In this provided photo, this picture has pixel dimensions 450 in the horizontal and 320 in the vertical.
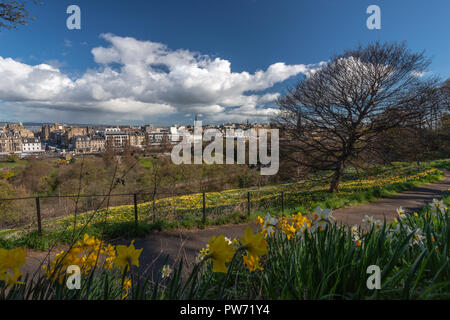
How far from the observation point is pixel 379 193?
9.95 metres

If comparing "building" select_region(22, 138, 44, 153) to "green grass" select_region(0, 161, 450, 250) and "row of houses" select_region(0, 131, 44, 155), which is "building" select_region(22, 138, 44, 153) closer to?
"row of houses" select_region(0, 131, 44, 155)

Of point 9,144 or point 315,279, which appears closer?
point 315,279

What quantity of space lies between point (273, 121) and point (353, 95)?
381 cm

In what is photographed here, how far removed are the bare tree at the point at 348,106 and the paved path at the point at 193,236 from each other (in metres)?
2.74

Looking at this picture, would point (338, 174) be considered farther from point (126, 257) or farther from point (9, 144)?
point (9, 144)

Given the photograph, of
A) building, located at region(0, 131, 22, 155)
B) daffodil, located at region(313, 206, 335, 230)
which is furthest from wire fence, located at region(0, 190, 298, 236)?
building, located at region(0, 131, 22, 155)

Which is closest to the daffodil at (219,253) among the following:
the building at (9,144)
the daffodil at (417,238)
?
the daffodil at (417,238)

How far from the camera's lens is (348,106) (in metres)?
9.64

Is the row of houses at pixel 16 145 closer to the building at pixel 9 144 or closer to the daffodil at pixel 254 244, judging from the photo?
the building at pixel 9 144

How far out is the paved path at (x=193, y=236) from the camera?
13.4 ft

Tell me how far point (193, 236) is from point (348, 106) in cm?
907

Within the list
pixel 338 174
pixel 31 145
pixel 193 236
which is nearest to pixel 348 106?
pixel 338 174
